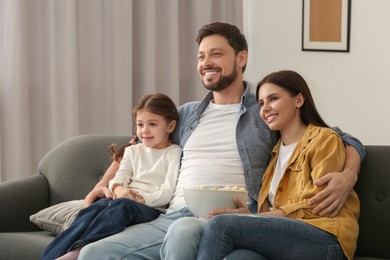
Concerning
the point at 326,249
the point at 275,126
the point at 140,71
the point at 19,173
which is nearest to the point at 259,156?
the point at 275,126

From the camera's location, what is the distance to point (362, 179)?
2.88 metres

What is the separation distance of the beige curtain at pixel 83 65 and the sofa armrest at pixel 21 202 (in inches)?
35.6

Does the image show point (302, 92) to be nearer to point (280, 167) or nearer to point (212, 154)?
point (280, 167)

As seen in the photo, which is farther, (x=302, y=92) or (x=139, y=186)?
(x=139, y=186)

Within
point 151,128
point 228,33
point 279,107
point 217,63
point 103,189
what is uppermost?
point 228,33

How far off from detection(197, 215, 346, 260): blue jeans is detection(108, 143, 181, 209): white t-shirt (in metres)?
0.59

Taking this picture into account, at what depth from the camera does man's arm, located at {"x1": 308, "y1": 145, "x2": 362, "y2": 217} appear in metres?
2.62

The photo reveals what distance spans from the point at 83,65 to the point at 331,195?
237cm

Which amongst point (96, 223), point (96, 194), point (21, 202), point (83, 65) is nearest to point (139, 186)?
point (96, 194)

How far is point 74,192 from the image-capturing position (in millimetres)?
3441

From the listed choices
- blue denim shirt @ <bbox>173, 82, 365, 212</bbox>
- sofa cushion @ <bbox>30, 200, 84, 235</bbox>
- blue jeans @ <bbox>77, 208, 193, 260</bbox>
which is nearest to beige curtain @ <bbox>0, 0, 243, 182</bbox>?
sofa cushion @ <bbox>30, 200, 84, 235</bbox>

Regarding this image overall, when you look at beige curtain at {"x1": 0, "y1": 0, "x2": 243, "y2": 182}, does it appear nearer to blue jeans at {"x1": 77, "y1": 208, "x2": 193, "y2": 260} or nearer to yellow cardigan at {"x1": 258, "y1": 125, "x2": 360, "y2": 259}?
blue jeans at {"x1": 77, "y1": 208, "x2": 193, "y2": 260}

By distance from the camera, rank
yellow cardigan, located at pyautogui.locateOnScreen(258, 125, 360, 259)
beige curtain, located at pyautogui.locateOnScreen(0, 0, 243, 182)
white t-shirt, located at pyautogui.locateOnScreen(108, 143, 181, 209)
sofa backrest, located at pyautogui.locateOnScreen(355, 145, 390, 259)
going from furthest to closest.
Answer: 1. beige curtain, located at pyautogui.locateOnScreen(0, 0, 243, 182)
2. white t-shirt, located at pyautogui.locateOnScreen(108, 143, 181, 209)
3. sofa backrest, located at pyautogui.locateOnScreen(355, 145, 390, 259)
4. yellow cardigan, located at pyautogui.locateOnScreen(258, 125, 360, 259)

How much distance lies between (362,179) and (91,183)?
119 centimetres
